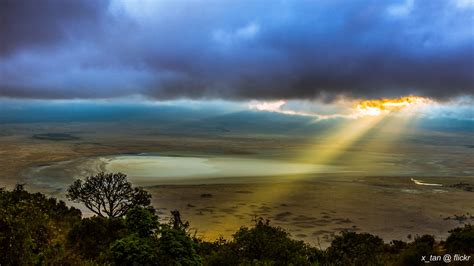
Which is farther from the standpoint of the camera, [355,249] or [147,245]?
[355,249]

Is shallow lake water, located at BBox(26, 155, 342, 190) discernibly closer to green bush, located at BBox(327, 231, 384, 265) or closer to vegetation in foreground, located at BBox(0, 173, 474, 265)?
vegetation in foreground, located at BBox(0, 173, 474, 265)

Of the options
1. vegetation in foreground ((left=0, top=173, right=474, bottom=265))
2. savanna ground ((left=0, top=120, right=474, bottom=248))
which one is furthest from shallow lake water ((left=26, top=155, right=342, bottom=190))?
vegetation in foreground ((left=0, top=173, right=474, bottom=265))

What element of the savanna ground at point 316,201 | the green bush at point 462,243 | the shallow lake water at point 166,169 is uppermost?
the green bush at point 462,243

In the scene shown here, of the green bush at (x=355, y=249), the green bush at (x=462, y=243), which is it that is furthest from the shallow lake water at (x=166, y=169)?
the green bush at (x=462, y=243)

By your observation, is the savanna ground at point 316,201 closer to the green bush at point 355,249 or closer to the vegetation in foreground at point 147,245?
the green bush at point 355,249

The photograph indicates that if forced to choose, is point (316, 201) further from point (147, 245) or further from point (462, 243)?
point (147, 245)

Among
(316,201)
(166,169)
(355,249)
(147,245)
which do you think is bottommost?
(316,201)

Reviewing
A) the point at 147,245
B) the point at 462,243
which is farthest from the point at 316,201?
the point at 147,245

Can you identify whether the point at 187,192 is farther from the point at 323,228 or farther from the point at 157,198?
the point at 323,228

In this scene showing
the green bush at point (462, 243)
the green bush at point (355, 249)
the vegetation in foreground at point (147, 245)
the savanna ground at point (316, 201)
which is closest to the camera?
the vegetation in foreground at point (147, 245)

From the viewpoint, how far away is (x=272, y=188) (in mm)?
75375

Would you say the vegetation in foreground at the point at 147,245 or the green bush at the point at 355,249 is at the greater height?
the vegetation in foreground at the point at 147,245

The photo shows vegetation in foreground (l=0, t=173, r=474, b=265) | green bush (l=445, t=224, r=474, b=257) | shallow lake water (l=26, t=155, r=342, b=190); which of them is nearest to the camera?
vegetation in foreground (l=0, t=173, r=474, b=265)

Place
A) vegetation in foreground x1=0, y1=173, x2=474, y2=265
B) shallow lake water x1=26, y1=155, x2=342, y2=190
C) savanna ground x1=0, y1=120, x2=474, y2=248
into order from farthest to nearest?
shallow lake water x1=26, y1=155, x2=342, y2=190, savanna ground x1=0, y1=120, x2=474, y2=248, vegetation in foreground x1=0, y1=173, x2=474, y2=265
